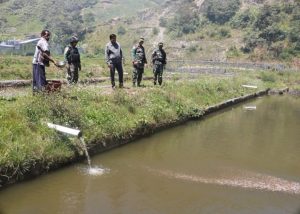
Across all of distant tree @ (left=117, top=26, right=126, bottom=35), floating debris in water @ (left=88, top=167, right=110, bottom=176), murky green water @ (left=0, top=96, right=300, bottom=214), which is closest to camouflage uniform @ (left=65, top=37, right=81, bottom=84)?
murky green water @ (left=0, top=96, right=300, bottom=214)

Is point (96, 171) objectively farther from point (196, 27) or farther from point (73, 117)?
point (196, 27)

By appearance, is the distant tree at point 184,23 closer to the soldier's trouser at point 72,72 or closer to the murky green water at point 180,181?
the soldier's trouser at point 72,72

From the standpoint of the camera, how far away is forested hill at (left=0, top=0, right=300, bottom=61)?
6656 cm

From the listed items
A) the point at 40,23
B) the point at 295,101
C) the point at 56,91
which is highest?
the point at 40,23

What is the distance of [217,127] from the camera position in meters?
17.4

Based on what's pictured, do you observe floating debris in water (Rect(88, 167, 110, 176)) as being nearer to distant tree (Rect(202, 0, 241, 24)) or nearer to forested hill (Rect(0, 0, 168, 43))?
distant tree (Rect(202, 0, 241, 24))

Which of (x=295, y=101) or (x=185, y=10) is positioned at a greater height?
(x=185, y=10)

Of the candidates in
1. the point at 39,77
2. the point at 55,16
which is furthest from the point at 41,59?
the point at 55,16

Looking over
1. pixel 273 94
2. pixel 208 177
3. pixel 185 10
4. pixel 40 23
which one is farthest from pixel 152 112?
pixel 40 23

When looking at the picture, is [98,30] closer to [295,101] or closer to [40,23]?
[40,23]

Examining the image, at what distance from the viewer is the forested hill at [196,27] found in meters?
66.6

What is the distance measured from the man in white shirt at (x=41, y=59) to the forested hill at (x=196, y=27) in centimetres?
5408

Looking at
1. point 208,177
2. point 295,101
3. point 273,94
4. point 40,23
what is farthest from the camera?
point 40,23

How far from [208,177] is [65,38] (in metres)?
85.0
